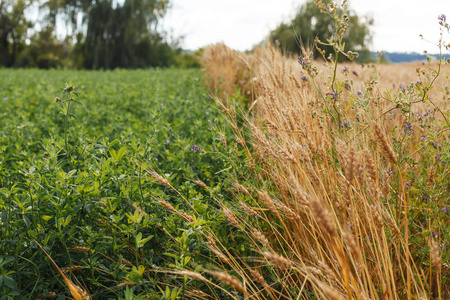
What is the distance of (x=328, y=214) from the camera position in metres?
1.01

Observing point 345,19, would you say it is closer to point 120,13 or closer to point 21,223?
point 21,223

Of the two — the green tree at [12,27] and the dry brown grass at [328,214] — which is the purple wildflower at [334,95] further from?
the green tree at [12,27]

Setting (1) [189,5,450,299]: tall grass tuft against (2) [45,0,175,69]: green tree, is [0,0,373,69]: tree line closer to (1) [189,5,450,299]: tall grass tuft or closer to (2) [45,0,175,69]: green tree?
(2) [45,0,175,69]: green tree

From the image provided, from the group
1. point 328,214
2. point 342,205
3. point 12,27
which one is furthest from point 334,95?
point 12,27

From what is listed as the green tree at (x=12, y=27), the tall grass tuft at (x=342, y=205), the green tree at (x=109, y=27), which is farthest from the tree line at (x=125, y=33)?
the tall grass tuft at (x=342, y=205)

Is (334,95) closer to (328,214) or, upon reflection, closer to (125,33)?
(328,214)

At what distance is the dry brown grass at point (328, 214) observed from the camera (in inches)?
48.2

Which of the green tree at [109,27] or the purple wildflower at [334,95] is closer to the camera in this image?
the purple wildflower at [334,95]

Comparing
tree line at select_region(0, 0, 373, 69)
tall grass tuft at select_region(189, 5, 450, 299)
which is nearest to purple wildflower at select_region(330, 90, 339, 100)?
tall grass tuft at select_region(189, 5, 450, 299)

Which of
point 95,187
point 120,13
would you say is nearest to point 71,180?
point 95,187

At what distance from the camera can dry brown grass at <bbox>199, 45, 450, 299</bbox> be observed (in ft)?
4.02

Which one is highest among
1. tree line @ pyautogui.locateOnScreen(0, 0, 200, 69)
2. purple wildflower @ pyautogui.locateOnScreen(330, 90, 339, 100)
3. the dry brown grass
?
tree line @ pyautogui.locateOnScreen(0, 0, 200, 69)

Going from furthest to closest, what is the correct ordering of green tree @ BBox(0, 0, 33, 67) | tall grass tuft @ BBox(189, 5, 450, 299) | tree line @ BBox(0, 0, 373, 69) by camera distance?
green tree @ BBox(0, 0, 33, 67) < tree line @ BBox(0, 0, 373, 69) < tall grass tuft @ BBox(189, 5, 450, 299)

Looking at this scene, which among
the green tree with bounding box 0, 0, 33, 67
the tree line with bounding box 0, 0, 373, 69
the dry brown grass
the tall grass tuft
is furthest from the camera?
the green tree with bounding box 0, 0, 33, 67
